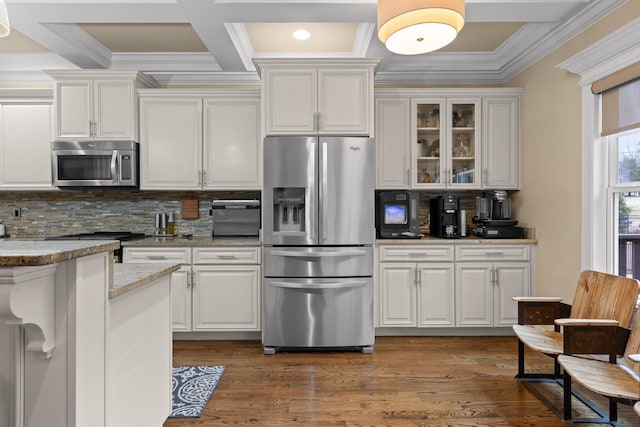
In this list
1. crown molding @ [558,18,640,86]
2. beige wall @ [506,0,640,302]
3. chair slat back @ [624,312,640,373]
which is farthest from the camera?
beige wall @ [506,0,640,302]

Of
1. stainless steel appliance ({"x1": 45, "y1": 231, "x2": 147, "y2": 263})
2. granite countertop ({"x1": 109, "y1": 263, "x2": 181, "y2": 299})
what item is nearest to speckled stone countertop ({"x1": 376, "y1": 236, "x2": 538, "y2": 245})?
granite countertop ({"x1": 109, "y1": 263, "x2": 181, "y2": 299})

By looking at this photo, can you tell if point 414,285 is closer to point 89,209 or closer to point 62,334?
point 62,334

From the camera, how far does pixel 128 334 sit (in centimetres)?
162

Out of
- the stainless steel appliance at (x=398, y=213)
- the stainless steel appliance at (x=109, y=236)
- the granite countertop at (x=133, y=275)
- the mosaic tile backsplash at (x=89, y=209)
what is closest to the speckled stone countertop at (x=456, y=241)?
the stainless steel appliance at (x=398, y=213)

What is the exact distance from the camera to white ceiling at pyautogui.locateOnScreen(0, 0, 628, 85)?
2.85 meters

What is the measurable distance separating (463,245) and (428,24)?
88.5 inches

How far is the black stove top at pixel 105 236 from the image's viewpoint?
379cm

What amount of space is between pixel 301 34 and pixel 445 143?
5.63 ft

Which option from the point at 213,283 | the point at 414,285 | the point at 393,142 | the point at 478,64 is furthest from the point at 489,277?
the point at 213,283

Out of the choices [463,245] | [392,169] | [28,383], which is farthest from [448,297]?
[28,383]

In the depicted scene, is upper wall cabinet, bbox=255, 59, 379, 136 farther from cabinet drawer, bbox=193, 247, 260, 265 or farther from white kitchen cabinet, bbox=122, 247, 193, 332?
white kitchen cabinet, bbox=122, 247, 193, 332

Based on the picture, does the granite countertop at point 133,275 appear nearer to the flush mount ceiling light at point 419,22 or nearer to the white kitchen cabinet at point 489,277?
the flush mount ceiling light at point 419,22

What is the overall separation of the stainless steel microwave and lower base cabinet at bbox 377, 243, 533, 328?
2.49 meters

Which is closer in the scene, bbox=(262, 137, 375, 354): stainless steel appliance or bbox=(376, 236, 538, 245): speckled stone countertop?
bbox=(262, 137, 375, 354): stainless steel appliance
